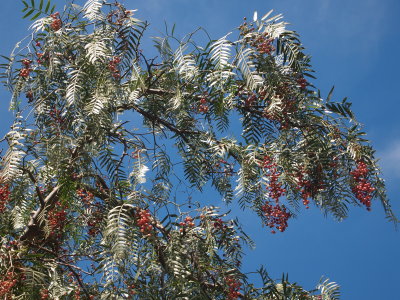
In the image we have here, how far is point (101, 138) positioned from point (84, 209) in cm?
66

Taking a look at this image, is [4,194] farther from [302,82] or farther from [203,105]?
[302,82]

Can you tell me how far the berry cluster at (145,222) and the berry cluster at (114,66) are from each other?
33.0 inches

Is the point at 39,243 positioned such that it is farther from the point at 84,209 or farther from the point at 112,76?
the point at 112,76

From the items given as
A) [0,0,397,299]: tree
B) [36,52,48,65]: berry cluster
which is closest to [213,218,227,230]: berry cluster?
[0,0,397,299]: tree

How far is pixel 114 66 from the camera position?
9.39 ft

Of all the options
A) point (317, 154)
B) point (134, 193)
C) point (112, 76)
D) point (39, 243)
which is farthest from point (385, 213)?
point (39, 243)

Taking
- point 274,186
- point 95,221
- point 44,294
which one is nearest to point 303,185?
point 274,186

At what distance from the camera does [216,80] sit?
113 inches

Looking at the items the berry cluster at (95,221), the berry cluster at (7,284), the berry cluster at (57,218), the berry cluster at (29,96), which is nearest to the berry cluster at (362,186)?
the berry cluster at (95,221)

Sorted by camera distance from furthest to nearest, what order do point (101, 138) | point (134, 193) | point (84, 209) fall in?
point (84, 209) → point (101, 138) → point (134, 193)

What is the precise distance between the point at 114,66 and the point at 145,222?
0.95 meters

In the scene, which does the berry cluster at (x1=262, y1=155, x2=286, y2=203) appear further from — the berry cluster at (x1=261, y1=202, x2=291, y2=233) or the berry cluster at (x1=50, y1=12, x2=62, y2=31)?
the berry cluster at (x1=50, y1=12, x2=62, y2=31)

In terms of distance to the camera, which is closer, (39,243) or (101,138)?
(101,138)

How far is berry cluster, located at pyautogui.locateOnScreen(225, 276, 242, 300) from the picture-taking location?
7.95ft
